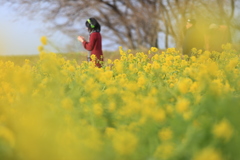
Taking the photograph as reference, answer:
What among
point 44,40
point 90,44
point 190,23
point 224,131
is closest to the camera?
point 224,131

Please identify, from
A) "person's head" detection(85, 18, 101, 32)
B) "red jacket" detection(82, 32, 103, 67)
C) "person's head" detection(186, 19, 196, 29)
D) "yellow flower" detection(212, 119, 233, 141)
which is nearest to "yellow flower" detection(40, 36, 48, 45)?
"yellow flower" detection(212, 119, 233, 141)

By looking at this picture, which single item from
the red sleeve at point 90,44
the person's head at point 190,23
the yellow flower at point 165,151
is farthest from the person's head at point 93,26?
the yellow flower at point 165,151

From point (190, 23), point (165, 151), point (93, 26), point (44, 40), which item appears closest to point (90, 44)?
point (93, 26)

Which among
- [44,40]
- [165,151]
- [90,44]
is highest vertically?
[90,44]

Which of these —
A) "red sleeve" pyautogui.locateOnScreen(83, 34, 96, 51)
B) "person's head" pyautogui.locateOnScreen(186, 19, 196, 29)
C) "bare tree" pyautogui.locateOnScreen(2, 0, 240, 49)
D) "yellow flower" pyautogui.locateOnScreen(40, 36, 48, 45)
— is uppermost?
"bare tree" pyautogui.locateOnScreen(2, 0, 240, 49)

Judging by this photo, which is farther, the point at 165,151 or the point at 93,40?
the point at 93,40

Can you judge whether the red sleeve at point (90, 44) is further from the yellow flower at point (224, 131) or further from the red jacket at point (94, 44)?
the yellow flower at point (224, 131)

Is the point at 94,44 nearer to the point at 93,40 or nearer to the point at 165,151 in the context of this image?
the point at 93,40

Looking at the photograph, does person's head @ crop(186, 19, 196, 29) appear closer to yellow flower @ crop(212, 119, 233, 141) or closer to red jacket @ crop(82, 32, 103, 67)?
red jacket @ crop(82, 32, 103, 67)

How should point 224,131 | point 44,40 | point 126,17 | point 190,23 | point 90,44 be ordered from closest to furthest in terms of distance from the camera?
1. point 224,131
2. point 44,40
3. point 90,44
4. point 190,23
5. point 126,17

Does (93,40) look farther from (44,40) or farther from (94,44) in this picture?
(44,40)

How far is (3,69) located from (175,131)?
8.65 feet

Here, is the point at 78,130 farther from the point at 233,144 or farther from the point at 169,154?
the point at 233,144

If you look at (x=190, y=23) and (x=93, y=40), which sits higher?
(x=190, y=23)
